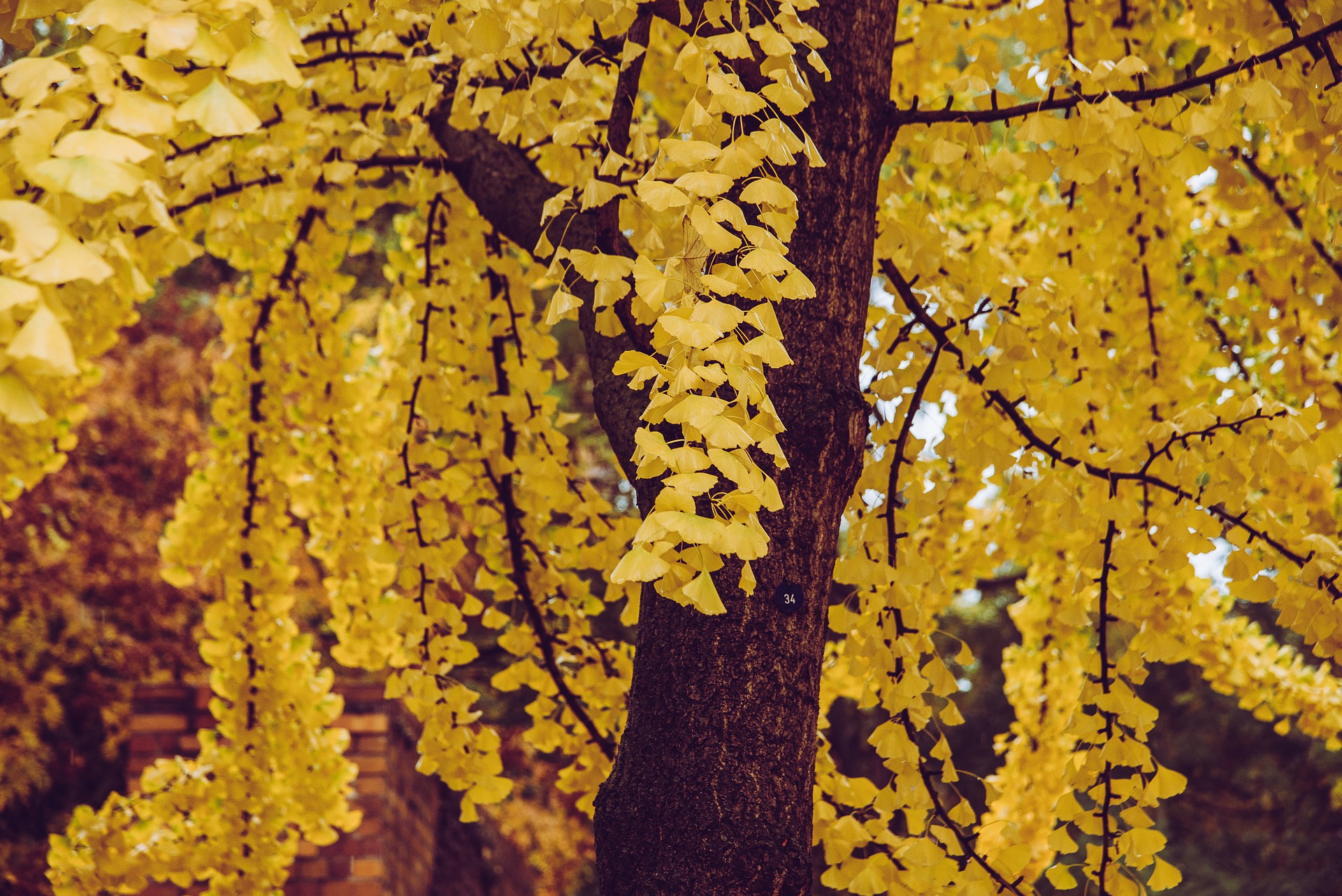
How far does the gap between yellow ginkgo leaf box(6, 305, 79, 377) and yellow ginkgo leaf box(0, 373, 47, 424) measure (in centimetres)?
2

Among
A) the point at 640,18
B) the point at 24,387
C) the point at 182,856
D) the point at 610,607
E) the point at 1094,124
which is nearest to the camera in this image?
the point at 24,387

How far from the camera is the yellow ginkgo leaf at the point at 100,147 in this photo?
67cm

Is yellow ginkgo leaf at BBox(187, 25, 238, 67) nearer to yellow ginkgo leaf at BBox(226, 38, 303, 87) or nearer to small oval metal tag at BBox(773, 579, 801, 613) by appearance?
yellow ginkgo leaf at BBox(226, 38, 303, 87)

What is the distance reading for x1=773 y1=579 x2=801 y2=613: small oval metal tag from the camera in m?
1.22

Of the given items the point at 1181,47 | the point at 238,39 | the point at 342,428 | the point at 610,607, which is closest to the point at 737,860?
the point at 238,39

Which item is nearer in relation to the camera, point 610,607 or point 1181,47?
point 1181,47

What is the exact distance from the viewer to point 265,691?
250 centimetres

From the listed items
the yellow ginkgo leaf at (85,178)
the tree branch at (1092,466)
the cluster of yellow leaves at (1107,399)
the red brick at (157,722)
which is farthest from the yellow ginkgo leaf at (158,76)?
the red brick at (157,722)

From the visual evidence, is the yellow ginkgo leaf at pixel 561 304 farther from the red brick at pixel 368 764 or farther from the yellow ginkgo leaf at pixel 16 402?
the red brick at pixel 368 764

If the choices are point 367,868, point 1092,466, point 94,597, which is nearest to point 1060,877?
point 1092,466

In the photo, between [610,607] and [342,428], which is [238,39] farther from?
[610,607]

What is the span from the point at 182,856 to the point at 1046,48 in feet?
9.79

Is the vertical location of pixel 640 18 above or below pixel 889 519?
above

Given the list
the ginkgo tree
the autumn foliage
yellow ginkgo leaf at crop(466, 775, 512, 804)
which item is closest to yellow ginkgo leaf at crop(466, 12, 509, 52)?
the ginkgo tree
